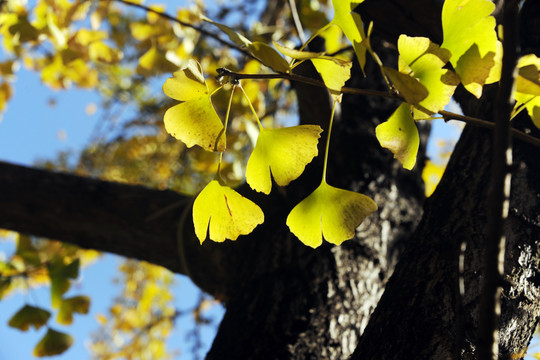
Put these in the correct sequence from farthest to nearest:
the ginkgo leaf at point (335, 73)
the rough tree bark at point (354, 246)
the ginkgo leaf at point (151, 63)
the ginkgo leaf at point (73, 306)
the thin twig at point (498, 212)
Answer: the ginkgo leaf at point (73, 306), the ginkgo leaf at point (151, 63), the rough tree bark at point (354, 246), the ginkgo leaf at point (335, 73), the thin twig at point (498, 212)

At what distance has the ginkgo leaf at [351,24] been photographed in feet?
1.35

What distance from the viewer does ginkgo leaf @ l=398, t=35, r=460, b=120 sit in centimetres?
42

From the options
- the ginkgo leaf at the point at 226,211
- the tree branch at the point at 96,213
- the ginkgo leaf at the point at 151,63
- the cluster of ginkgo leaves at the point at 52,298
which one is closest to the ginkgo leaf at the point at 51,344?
the cluster of ginkgo leaves at the point at 52,298

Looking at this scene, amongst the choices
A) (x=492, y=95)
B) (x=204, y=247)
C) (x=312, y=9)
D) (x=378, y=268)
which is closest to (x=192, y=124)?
(x=492, y=95)

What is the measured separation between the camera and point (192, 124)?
0.46 metres

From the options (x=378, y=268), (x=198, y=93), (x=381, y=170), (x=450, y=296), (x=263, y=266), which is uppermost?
(x=198, y=93)

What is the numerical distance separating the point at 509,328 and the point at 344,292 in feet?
1.27

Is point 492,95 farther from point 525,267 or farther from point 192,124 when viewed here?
point 192,124

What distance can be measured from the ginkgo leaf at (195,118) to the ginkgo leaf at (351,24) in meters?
0.14

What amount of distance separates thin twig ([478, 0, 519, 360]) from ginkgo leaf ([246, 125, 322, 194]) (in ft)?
0.65

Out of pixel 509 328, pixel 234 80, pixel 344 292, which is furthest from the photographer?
pixel 344 292

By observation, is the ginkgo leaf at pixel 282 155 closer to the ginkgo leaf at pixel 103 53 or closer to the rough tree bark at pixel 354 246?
the rough tree bark at pixel 354 246

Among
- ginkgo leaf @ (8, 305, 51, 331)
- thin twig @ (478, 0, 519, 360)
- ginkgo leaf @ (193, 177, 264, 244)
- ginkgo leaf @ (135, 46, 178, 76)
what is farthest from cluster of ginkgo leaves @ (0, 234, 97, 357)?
thin twig @ (478, 0, 519, 360)

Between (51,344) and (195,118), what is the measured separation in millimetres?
1053
